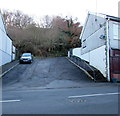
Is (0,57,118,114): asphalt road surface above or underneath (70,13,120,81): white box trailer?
underneath

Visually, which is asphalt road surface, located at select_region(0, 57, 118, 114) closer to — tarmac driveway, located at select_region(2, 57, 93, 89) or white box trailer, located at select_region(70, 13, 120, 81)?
tarmac driveway, located at select_region(2, 57, 93, 89)

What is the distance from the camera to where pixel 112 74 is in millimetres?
19656

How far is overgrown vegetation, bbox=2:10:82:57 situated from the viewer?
44.9 meters

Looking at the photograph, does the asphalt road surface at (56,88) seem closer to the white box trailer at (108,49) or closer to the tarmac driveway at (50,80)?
the tarmac driveway at (50,80)

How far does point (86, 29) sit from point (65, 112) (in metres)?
27.1

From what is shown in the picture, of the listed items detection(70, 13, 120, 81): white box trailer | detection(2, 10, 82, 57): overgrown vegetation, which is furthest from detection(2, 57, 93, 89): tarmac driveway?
detection(2, 10, 82, 57): overgrown vegetation

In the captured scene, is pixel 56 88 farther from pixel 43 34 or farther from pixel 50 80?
pixel 43 34

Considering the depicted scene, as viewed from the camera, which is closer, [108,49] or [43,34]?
A: [108,49]

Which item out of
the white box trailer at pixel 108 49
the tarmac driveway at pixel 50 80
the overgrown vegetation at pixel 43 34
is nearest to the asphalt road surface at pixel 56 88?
the tarmac driveway at pixel 50 80

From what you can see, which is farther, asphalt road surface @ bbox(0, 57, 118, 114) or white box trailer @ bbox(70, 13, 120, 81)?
white box trailer @ bbox(70, 13, 120, 81)

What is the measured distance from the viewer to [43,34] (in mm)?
45875

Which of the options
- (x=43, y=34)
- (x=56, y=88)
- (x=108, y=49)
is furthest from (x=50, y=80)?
(x=43, y=34)

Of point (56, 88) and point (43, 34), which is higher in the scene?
point (43, 34)

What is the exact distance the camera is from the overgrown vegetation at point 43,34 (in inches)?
1767
